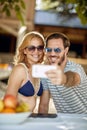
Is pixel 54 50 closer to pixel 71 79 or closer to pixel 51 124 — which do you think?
pixel 71 79

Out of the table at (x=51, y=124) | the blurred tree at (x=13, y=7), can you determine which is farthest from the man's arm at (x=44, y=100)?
the blurred tree at (x=13, y=7)

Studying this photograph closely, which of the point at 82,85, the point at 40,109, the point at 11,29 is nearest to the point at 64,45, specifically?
the point at 82,85

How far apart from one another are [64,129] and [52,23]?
58.5 feet

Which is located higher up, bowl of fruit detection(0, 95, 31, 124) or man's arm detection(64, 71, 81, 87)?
man's arm detection(64, 71, 81, 87)

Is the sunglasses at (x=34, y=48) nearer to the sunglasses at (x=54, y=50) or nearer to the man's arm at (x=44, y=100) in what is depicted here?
the sunglasses at (x=54, y=50)

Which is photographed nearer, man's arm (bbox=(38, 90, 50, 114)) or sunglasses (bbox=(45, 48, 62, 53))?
sunglasses (bbox=(45, 48, 62, 53))

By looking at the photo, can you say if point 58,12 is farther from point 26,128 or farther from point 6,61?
point 26,128

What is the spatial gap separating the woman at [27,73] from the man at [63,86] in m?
0.10

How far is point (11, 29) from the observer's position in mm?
16578

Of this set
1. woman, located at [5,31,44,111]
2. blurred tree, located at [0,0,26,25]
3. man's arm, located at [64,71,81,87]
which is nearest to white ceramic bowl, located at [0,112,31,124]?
man's arm, located at [64,71,81,87]

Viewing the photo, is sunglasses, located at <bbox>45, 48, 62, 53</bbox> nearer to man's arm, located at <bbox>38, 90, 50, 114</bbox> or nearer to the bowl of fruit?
man's arm, located at <bbox>38, 90, 50, 114</bbox>

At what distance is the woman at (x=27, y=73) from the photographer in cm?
356

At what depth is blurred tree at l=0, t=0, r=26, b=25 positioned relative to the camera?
186 inches

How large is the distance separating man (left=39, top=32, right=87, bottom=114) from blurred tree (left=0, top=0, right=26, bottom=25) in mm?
1088
